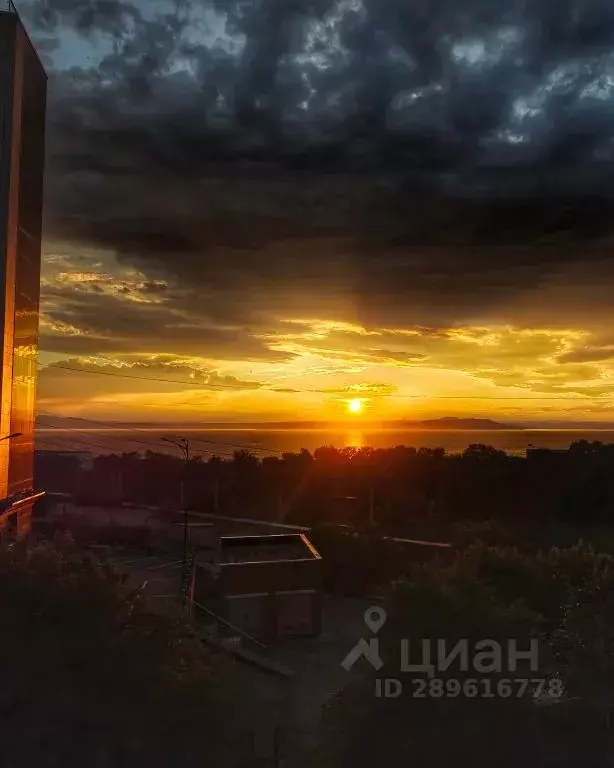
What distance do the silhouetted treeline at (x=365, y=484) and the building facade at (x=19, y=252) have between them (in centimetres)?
2582

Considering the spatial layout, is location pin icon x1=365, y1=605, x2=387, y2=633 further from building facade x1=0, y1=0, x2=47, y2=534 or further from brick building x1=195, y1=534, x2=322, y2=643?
brick building x1=195, y1=534, x2=322, y2=643

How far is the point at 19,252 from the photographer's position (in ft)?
57.0

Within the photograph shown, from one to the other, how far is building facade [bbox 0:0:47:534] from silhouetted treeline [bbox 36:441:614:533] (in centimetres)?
2582

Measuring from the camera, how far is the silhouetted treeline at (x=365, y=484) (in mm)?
42594

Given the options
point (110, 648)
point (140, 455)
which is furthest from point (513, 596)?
point (140, 455)

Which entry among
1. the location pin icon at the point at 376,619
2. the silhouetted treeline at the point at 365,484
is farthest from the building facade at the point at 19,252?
the silhouetted treeline at the point at 365,484

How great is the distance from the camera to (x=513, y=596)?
13.0 m

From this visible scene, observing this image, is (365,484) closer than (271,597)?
No

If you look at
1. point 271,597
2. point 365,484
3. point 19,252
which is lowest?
point 271,597

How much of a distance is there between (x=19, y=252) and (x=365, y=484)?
110 feet

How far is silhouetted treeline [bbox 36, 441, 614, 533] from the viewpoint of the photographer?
42594mm

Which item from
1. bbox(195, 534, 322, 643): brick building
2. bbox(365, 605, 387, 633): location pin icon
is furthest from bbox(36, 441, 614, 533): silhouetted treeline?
bbox(365, 605, 387, 633): location pin icon

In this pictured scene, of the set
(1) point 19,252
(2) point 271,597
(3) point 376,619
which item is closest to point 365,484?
(2) point 271,597

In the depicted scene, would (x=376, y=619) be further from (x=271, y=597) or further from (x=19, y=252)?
(x=19, y=252)
